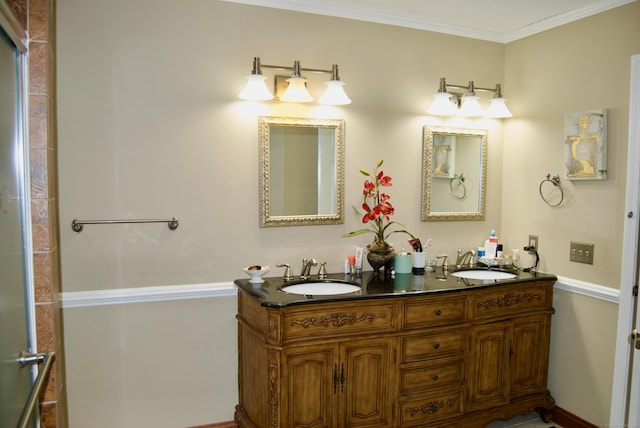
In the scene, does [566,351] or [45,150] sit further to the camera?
[566,351]

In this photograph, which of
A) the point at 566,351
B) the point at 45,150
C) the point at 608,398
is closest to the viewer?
the point at 45,150

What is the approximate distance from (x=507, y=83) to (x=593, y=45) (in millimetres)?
690

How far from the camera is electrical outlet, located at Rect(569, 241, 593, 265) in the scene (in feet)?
9.38

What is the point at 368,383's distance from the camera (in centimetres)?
251

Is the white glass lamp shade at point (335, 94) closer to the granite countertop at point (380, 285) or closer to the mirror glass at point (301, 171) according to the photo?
the mirror glass at point (301, 171)

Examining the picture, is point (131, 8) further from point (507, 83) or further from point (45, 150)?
point (507, 83)

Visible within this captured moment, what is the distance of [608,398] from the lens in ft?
9.04

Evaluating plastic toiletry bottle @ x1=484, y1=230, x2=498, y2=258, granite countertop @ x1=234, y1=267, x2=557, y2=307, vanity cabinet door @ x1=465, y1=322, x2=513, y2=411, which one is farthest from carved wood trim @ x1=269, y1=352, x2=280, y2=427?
plastic toiletry bottle @ x1=484, y1=230, x2=498, y2=258

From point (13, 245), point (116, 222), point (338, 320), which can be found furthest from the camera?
point (116, 222)

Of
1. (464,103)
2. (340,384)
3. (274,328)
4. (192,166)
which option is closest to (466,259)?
(464,103)

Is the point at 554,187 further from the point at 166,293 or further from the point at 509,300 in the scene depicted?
the point at 166,293

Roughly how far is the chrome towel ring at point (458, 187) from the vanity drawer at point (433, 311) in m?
0.92

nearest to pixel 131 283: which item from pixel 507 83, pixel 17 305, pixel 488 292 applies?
pixel 17 305

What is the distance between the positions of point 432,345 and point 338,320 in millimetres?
615
